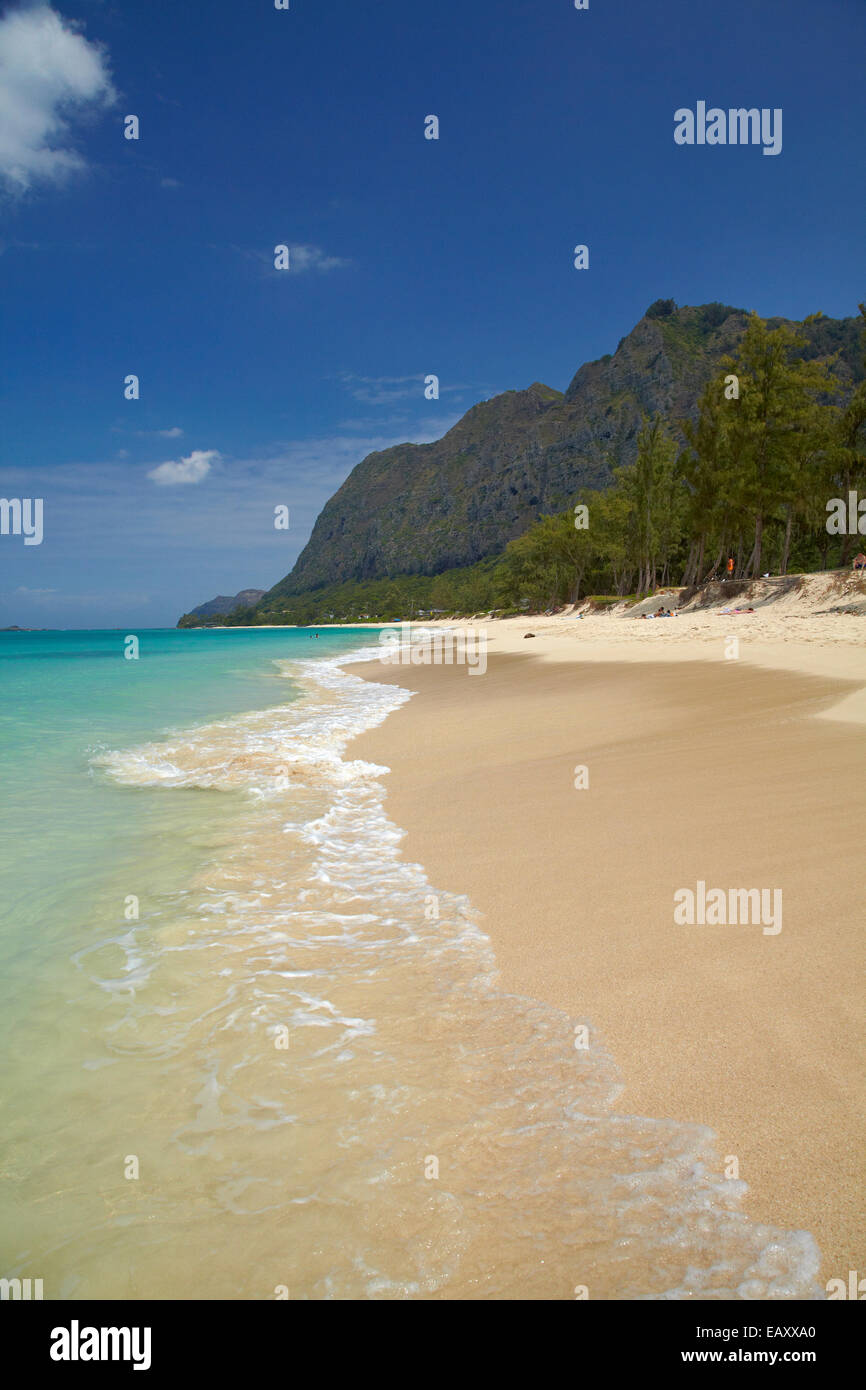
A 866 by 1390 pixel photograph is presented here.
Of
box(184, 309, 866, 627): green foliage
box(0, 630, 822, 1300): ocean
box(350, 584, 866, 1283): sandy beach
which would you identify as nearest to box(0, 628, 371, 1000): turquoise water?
box(0, 630, 822, 1300): ocean

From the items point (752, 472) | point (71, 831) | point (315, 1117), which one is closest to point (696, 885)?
point (315, 1117)

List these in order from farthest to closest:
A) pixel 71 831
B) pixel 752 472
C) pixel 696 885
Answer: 1. pixel 752 472
2. pixel 71 831
3. pixel 696 885

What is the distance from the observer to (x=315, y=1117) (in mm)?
3021

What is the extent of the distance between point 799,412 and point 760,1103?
4679 cm

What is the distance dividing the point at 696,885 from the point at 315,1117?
3203 millimetres

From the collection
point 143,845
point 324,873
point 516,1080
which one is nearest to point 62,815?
point 143,845

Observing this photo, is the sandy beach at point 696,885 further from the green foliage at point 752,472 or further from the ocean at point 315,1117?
the green foliage at point 752,472

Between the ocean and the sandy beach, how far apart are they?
239 millimetres

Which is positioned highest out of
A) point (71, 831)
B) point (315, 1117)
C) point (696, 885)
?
point (696, 885)

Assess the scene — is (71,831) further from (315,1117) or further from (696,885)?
(696,885)

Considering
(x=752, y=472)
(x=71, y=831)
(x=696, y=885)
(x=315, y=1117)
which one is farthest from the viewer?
(x=752, y=472)

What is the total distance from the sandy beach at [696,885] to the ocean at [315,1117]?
0.78ft

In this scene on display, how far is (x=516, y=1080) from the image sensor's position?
10.3ft
